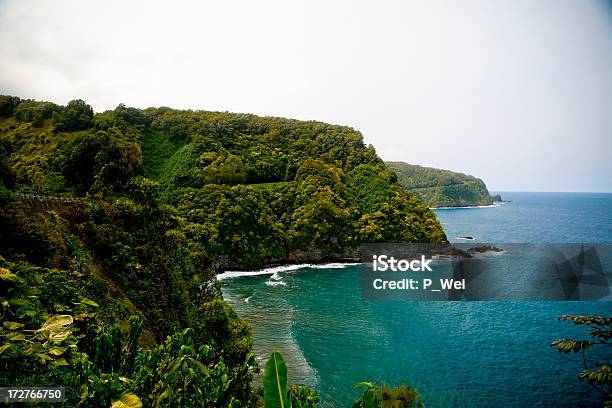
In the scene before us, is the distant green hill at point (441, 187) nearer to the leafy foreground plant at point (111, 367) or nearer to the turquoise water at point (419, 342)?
the turquoise water at point (419, 342)

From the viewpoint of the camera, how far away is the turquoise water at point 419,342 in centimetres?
2330

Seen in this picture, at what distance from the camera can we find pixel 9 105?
59.4m

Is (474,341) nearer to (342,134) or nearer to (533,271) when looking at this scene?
(533,271)

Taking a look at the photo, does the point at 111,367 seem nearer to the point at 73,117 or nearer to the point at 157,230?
the point at 157,230

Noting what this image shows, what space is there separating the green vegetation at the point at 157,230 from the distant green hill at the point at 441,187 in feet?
313

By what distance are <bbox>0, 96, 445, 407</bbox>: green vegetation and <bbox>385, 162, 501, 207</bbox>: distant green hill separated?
95.3 m

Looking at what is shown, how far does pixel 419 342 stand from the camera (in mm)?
31109

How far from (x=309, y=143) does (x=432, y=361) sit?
62.7 m

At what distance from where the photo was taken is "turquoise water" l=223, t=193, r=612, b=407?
23.3m

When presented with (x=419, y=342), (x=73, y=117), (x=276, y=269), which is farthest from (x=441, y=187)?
(x=73, y=117)

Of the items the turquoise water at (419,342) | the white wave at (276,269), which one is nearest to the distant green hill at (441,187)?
the white wave at (276,269)

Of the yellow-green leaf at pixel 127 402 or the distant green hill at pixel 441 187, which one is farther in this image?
the distant green hill at pixel 441 187

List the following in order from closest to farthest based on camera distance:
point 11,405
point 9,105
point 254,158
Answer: point 11,405, point 9,105, point 254,158

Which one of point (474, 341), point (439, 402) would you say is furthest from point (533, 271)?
point (439, 402)
